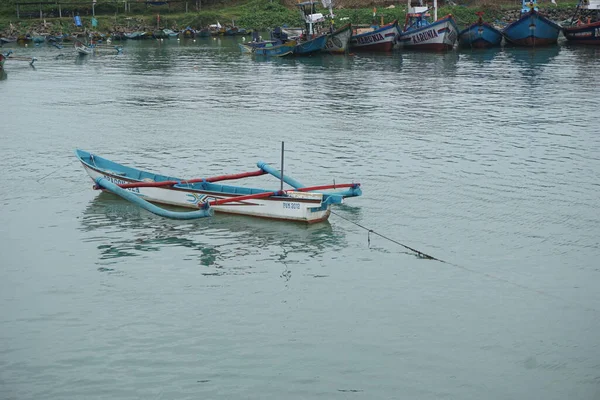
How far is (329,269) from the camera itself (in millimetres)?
16938

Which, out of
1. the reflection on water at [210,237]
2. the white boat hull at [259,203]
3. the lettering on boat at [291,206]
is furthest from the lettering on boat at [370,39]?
the lettering on boat at [291,206]

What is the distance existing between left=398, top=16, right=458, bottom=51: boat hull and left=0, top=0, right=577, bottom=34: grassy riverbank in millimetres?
20941

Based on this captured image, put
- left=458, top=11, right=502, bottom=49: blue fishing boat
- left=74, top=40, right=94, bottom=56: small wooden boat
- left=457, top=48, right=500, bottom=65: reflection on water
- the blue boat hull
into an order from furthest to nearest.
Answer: left=74, top=40, right=94, bottom=56: small wooden boat < left=458, top=11, right=502, bottom=49: blue fishing boat < the blue boat hull < left=457, top=48, right=500, bottom=65: reflection on water

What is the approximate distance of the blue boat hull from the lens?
63312 millimetres

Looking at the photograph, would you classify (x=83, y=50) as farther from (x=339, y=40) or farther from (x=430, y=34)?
(x=430, y=34)

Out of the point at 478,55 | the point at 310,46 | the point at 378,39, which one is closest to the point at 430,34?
the point at 378,39

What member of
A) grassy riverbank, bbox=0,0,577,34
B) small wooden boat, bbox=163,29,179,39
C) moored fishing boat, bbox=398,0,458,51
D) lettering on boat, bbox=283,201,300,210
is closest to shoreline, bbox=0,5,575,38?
grassy riverbank, bbox=0,0,577,34

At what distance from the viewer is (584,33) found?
67.9m

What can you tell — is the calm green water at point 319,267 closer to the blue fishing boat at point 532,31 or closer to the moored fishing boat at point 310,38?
the moored fishing boat at point 310,38

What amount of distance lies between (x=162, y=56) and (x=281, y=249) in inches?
2055

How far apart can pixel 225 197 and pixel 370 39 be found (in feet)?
162

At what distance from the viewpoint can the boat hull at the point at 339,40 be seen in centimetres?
6394

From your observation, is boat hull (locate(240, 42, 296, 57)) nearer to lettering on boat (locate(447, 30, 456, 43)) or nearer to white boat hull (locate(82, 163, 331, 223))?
lettering on boat (locate(447, 30, 456, 43))

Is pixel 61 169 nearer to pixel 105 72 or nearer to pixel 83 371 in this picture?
pixel 83 371
